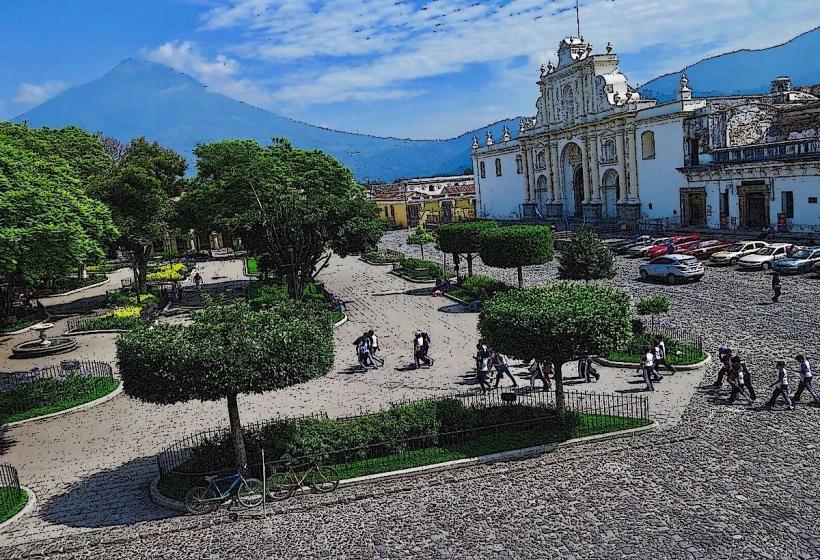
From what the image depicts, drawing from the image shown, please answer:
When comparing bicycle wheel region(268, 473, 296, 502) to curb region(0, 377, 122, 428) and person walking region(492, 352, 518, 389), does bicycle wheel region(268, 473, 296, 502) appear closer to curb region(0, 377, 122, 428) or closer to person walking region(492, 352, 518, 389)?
person walking region(492, 352, 518, 389)

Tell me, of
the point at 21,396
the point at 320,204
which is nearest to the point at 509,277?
the point at 320,204

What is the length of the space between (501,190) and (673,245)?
38.5 m

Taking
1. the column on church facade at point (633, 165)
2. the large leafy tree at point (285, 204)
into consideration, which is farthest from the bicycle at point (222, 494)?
the column on church facade at point (633, 165)

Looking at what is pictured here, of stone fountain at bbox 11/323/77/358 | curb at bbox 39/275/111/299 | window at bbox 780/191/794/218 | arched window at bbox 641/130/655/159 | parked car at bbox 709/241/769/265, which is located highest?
arched window at bbox 641/130/655/159

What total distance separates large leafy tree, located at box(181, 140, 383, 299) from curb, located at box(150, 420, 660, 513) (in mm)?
18931

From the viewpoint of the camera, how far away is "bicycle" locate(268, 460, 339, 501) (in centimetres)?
1299

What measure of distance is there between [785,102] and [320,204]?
35.3 metres

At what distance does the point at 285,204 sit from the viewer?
32.4 meters

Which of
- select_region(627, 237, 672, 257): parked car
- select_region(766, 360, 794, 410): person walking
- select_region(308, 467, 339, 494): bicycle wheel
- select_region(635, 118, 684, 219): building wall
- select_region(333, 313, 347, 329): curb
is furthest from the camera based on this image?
select_region(635, 118, 684, 219): building wall

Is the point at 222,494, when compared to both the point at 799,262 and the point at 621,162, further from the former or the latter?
the point at 621,162

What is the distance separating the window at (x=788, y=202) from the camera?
1625 inches

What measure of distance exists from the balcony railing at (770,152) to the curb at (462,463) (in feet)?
102

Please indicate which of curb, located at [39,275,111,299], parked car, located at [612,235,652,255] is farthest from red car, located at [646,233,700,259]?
curb, located at [39,275,111,299]

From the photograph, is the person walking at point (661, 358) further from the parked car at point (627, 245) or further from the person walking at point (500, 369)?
the parked car at point (627, 245)
